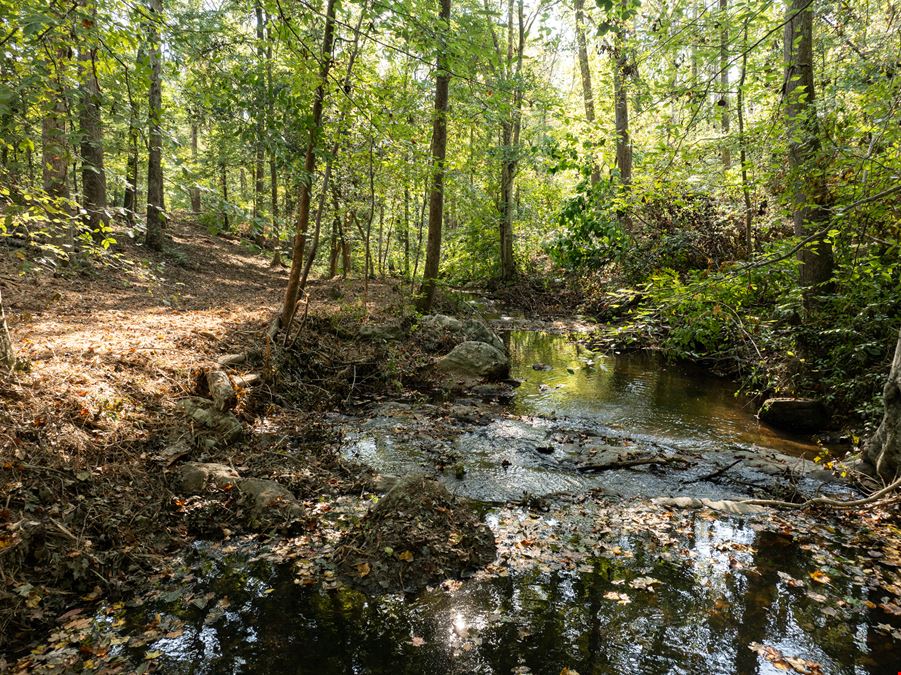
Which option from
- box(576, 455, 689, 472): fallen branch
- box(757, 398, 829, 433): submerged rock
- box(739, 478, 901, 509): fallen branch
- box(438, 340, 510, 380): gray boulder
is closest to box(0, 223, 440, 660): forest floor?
box(438, 340, 510, 380): gray boulder

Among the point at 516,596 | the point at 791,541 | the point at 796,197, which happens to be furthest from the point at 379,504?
the point at 796,197

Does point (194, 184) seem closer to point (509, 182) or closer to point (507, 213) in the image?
point (507, 213)

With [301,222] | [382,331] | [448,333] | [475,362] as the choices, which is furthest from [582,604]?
[448,333]

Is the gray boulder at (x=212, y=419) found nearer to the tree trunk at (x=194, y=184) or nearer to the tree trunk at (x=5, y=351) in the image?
the tree trunk at (x=5, y=351)

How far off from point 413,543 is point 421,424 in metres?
3.32

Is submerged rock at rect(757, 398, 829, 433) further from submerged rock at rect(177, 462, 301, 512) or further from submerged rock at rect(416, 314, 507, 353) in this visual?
submerged rock at rect(177, 462, 301, 512)

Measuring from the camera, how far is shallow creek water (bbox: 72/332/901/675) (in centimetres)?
321

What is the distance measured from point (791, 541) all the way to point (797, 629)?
1.35m

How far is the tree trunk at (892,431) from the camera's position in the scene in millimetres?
5133

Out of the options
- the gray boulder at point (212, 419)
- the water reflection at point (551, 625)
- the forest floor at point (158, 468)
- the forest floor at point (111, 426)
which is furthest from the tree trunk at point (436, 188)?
the water reflection at point (551, 625)

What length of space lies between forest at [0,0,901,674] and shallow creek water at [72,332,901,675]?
0.03m

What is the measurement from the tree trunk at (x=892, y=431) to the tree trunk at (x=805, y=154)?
2012mm

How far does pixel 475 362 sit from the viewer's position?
9.98 meters

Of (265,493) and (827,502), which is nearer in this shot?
(827,502)
